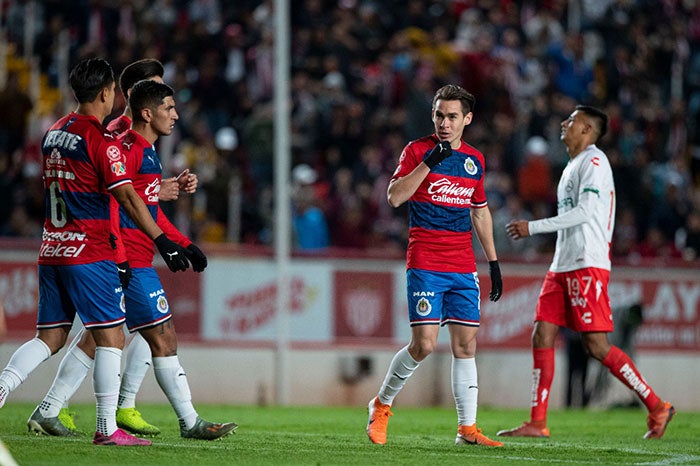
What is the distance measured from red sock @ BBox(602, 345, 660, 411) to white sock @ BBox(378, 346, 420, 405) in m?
2.28

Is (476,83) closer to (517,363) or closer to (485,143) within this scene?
(485,143)

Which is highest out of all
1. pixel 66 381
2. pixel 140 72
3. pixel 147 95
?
pixel 140 72

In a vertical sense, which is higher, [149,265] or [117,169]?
[117,169]

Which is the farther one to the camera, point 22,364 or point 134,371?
point 134,371

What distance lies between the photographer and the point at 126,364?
9586mm

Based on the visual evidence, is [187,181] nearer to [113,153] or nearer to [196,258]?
[196,258]

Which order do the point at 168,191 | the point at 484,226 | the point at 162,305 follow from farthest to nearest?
the point at 484,226, the point at 168,191, the point at 162,305

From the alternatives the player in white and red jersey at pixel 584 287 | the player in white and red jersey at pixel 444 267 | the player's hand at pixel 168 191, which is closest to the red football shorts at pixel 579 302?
the player in white and red jersey at pixel 584 287

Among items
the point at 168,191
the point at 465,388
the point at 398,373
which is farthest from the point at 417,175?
the point at 168,191

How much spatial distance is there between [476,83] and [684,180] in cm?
344

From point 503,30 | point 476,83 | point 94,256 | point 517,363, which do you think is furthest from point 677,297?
point 94,256

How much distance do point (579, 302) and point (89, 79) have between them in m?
4.46

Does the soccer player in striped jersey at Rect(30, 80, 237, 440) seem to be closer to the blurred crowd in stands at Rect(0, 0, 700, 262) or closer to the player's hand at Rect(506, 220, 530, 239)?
the player's hand at Rect(506, 220, 530, 239)

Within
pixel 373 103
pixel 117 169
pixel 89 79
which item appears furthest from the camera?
pixel 373 103
